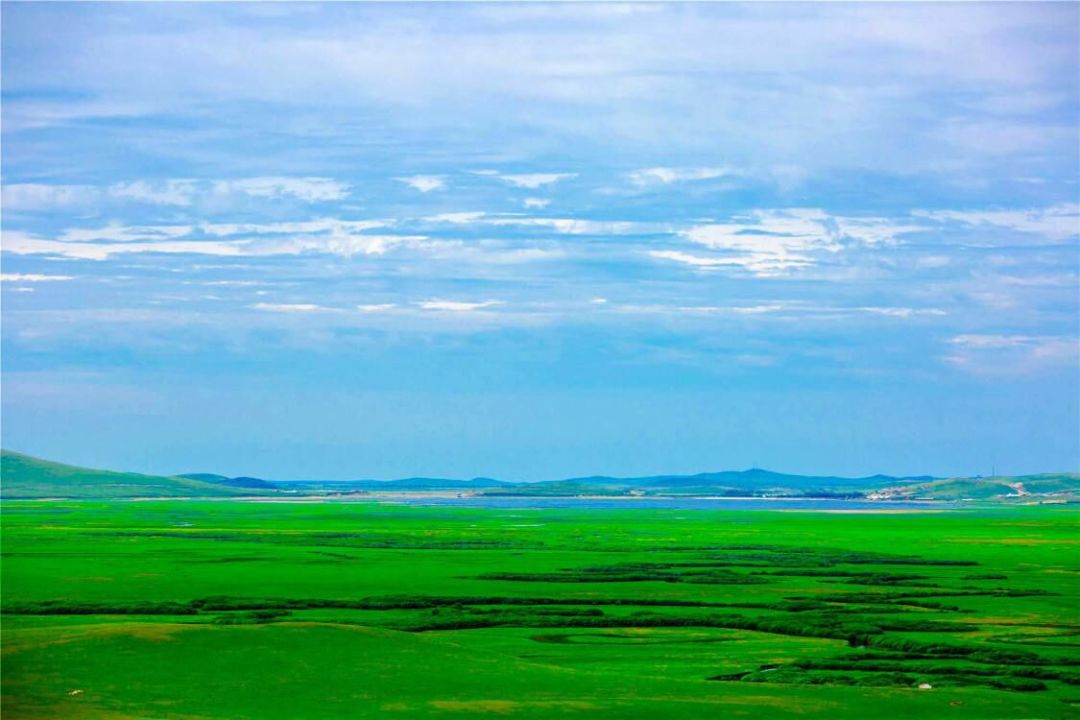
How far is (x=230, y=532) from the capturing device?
119312mm

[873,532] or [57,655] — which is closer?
[57,655]

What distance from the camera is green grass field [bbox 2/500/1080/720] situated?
3731cm

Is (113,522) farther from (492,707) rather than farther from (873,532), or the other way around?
(492,707)

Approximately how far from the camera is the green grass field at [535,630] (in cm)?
3731

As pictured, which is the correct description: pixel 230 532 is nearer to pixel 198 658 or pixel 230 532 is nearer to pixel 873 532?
pixel 873 532

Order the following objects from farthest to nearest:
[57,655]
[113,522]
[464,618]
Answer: [113,522] < [464,618] < [57,655]

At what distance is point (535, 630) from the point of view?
52594 mm

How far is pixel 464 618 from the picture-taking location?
2148 inches

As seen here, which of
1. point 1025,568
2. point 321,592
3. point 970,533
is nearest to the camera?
point 321,592

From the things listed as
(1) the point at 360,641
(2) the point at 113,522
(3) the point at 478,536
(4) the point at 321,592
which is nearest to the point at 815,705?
(1) the point at 360,641

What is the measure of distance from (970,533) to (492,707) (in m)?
97.4

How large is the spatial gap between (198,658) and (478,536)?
239 feet

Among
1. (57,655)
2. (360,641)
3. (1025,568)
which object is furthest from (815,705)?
(1025,568)

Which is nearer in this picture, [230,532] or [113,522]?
[230,532]
